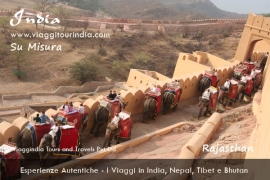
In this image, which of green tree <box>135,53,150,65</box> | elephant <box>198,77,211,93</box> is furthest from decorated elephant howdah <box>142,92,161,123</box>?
green tree <box>135,53,150,65</box>

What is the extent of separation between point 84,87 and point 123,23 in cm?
2296

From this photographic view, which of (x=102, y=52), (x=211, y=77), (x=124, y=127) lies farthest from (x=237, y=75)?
(x=102, y=52)

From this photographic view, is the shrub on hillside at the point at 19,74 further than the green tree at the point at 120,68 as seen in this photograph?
No

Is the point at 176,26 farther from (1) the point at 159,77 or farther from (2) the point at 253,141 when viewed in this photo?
(2) the point at 253,141

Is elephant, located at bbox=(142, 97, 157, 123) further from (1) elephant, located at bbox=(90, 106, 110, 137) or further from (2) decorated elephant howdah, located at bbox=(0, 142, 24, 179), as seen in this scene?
(2) decorated elephant howdah, located at bbox=(0, 142, 24, 179)

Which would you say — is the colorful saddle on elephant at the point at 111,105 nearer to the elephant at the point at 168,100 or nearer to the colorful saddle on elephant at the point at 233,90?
the elephant at the point at 168,100

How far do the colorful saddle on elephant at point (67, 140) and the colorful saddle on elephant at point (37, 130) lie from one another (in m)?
0.44

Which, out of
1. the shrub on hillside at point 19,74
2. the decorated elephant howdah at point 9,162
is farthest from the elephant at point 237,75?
the shrub on hillside at point 19,74

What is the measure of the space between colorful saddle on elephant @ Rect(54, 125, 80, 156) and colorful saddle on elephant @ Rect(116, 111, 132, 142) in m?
1.48

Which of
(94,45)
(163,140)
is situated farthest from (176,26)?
(163,140)

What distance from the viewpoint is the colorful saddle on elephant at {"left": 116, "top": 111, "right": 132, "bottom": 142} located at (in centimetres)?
874

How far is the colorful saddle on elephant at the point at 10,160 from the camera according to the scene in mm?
6344

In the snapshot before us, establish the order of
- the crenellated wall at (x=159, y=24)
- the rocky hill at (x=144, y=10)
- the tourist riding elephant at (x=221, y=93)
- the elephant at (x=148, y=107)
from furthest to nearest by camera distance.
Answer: the rocky hill at (x=144, y=10), the crenellated wall at (x=159, y=24), the tourist riding elephant at (x=221, y=93), the elephant at (x=148, y=107)

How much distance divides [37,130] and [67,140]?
0.70m
